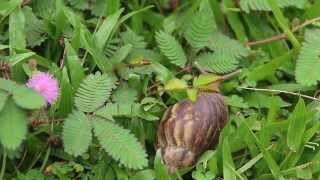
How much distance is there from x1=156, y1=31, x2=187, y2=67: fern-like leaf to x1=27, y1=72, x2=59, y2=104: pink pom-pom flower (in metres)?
0.37

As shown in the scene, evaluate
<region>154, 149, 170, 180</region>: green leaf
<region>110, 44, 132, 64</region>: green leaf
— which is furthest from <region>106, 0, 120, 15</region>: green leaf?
<region>154, 149, 170, 180</region>: green leaf

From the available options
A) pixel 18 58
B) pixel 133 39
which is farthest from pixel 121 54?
pixel 18 58

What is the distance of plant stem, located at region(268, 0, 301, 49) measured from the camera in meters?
1.81

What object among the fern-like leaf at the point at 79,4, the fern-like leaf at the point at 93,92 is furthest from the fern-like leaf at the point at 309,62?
the fern-like leaf at the point at 79,4

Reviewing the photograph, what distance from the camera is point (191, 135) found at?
1.57 metres

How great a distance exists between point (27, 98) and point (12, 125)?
6 cm

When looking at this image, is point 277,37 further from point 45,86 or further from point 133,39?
point 45,86

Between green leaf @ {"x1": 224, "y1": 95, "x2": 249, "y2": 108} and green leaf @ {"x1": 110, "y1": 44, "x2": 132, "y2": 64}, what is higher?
green leaf @ {"x1": 110, "y1": 44, "x2": 132, "y2": 64}

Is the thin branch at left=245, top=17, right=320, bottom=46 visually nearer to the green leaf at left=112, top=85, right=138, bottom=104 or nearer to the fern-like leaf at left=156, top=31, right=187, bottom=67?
the fern-like leaf at left=156, top=31, right=187, bottom=67

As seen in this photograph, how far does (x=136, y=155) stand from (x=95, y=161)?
0.54ft

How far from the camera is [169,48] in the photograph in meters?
1.75

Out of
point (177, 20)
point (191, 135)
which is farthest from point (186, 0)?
point (191, 135)

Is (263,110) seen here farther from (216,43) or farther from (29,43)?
(29,43)

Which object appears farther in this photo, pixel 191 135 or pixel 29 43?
pixel 29 43
